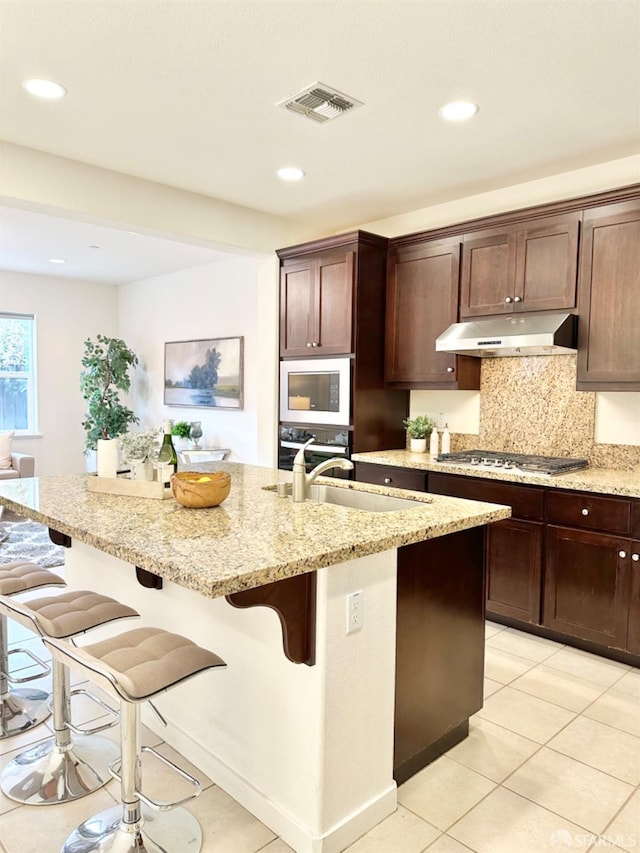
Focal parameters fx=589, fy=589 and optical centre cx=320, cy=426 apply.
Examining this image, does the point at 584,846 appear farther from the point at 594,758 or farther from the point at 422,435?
the point at 422,435

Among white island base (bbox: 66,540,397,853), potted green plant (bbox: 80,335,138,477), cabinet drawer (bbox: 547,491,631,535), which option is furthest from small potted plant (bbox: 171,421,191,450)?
white island base (bbox: 66,540,397,853)

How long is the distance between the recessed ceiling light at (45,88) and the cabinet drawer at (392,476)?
8.65 feet

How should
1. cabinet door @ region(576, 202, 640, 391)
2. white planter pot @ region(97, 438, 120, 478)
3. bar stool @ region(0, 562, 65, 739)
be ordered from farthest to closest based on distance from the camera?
cabinet door @ region(576, 202, 640, 391) < white planter pot @ region(97, 438, 120, 478) < bar stool @ region(0, 562, 65, 739)

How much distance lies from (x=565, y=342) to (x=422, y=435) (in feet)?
4.27

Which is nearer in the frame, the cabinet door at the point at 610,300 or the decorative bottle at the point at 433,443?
the cabinet door at the point at 610,300

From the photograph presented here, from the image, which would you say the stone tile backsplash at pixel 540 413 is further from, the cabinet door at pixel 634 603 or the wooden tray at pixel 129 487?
the wooden tray at pixel 129 487

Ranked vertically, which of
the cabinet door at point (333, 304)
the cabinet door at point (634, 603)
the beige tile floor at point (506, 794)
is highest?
the cabinet door at point (333, 304)

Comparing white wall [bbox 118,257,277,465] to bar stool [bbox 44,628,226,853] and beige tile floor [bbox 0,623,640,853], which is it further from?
bar stool [bbox 44,628,226,853]

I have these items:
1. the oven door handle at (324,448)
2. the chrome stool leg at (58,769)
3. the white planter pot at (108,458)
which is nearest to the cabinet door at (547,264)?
the oven door handle at (324,448)

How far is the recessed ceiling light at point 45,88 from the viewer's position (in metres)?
2.57

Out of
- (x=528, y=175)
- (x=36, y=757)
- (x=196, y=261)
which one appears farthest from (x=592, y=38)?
(x=196, y=261)

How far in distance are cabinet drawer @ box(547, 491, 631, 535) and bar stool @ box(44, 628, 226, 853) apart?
2.13 m

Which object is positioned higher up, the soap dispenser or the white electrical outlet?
the soap dispenser

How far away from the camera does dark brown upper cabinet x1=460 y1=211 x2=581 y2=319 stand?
10.9 ft
